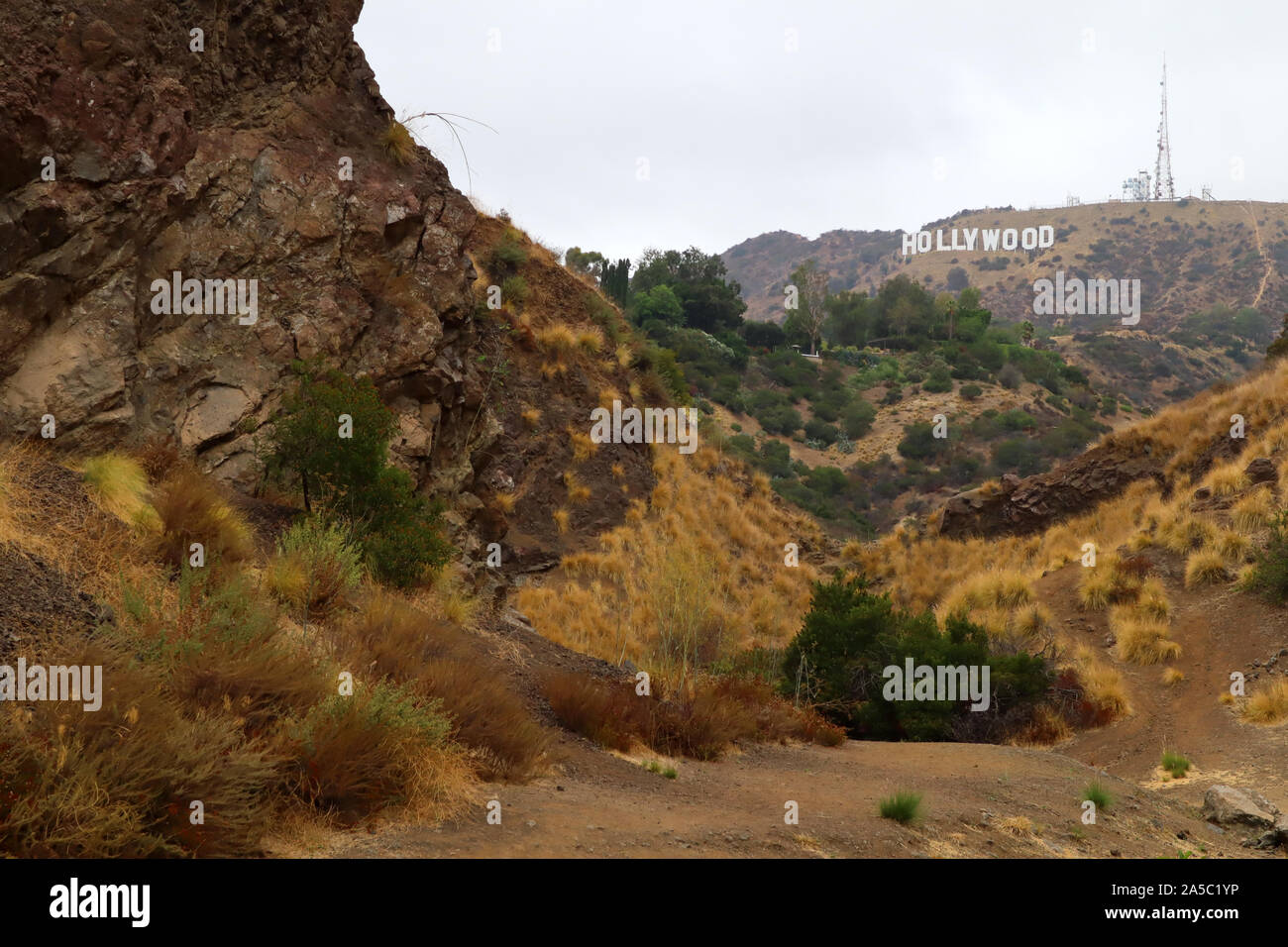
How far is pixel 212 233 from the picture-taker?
10836mm

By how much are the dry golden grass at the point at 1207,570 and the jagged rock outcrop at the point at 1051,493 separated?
240 inches

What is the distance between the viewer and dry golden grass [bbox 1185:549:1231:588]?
1659 centimetres

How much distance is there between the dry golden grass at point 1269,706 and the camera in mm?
12352

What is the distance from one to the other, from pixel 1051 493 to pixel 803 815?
20.7m

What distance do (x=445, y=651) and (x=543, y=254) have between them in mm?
17975

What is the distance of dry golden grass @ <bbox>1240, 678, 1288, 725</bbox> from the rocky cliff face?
→ 39.4 ft

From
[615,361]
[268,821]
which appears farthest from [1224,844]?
[615,361]

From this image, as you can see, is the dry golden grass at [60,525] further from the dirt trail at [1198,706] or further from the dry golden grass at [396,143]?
the dirt trail at [1198,706]

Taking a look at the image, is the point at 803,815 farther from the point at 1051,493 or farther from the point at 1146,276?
the point at 1146,276

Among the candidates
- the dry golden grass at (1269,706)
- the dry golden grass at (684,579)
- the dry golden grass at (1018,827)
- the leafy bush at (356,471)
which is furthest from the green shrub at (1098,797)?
the leafy bush at (356,471)

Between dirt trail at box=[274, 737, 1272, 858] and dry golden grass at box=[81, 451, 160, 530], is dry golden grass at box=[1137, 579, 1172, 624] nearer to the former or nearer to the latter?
dirt trail at box=[274, 737, 1272, 858]

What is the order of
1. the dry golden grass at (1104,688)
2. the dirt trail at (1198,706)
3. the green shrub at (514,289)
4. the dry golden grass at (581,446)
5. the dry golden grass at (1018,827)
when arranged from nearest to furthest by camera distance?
the dry golden grass at (1018,827)
the dirt trail at (1198,706)
the dry golden grass at (1104,688)
the dry golden grass at (581,446)
the green shrub at (514,289)

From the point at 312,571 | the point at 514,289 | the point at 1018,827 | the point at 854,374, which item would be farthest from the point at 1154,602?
the point at 854,374
